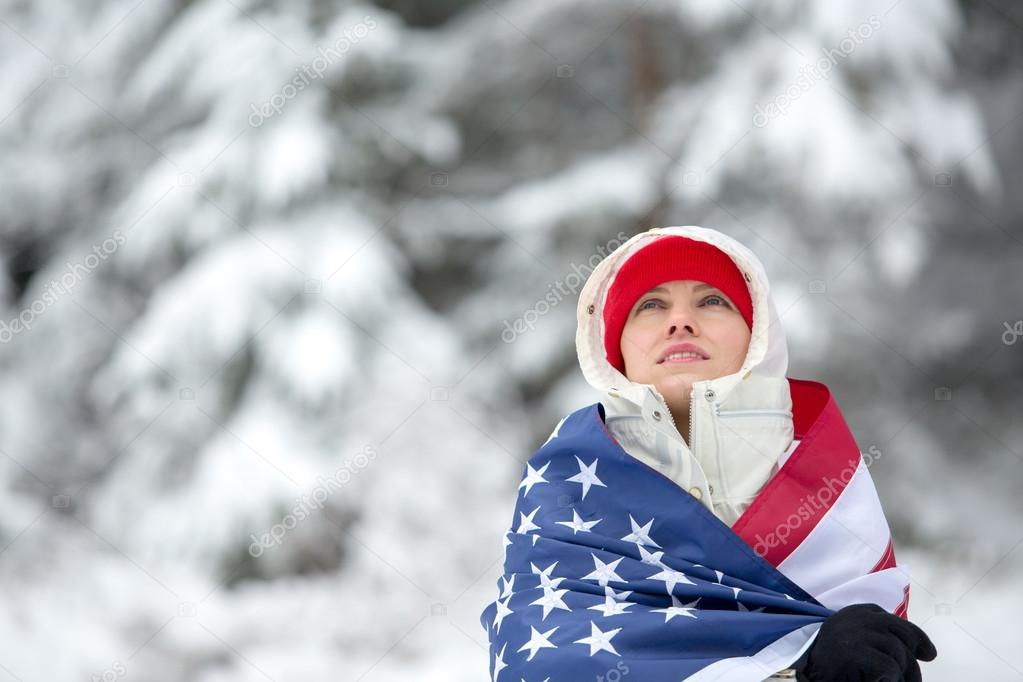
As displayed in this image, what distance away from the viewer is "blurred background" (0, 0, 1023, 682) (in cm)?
612

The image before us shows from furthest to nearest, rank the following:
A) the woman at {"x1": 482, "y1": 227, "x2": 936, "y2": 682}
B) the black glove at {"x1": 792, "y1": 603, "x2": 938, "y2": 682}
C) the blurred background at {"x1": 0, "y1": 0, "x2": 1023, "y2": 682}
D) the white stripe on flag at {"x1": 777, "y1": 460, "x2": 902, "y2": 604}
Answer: the blurred background at {"x1": 0, "y1": 0, "x2": 1023, "y2": 682}
the white stripe on flag at {"x1": 777, "y1": 460, "x2": 902, "y2": 604}
the woman at {"x1": 482, "y1": 227, "x2": 936, "y2": 682}
the black glove at {"x1": 792, "y1": 603, "x2": 938, "y2": 682}

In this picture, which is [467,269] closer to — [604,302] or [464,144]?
[464,144]

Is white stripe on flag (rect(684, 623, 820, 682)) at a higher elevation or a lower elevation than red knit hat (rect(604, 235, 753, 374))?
lower

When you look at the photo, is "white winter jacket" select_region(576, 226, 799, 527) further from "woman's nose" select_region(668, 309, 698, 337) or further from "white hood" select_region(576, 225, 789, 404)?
"woman's nose" select_region(668, 309, 698, 337)

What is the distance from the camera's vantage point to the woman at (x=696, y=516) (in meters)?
1.80

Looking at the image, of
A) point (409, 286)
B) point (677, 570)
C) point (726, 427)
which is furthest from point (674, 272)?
point (409, 286)

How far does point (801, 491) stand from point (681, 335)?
0.42m

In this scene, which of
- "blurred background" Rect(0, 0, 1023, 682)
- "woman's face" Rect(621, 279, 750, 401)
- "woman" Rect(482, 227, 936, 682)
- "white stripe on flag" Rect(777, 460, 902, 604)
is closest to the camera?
"woman" Rect(482, 227, 936, 682)

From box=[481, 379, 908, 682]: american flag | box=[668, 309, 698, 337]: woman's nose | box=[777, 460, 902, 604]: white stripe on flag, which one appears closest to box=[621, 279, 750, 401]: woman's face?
box=[668, 309, 698, 337]: woman's nose

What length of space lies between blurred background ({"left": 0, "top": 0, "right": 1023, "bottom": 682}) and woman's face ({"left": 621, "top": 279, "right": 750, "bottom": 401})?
12.9 feet

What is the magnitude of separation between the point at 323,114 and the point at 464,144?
1202 mm

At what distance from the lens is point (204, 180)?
6.61 meters

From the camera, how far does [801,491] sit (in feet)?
6.54

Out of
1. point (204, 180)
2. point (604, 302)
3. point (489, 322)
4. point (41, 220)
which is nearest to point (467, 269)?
point (489, 322)
